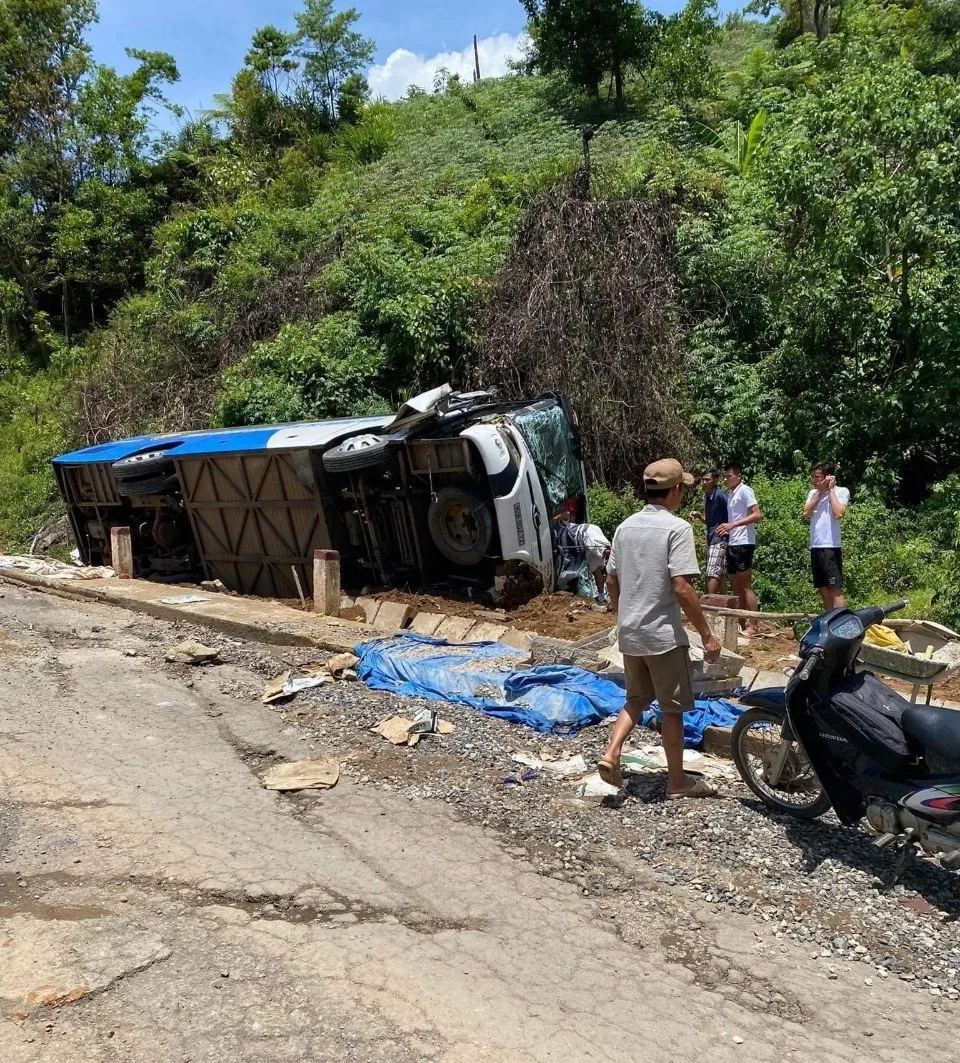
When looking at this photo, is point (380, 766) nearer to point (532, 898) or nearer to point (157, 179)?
point (532, 898)

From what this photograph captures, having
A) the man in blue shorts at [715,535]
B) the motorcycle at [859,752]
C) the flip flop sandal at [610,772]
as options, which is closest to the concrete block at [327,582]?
the man in blue shorts at [715,535]

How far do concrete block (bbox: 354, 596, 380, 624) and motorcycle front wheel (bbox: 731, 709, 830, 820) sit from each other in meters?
5.90

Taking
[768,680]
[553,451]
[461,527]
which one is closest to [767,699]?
[768,680]

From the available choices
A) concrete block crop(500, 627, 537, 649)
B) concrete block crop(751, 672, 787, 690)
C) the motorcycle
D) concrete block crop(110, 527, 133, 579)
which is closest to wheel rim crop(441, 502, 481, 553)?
concrete block crop(500, 627, 537, 649)

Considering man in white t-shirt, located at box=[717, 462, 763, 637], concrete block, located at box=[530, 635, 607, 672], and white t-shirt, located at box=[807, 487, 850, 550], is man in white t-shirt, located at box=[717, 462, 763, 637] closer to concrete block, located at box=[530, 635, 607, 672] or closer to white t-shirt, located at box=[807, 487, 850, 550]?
white t-shirt, located at box=[807, 487, 850, 550]

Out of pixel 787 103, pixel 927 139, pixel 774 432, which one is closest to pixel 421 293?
pixel 774 432

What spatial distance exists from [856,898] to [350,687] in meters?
4.26

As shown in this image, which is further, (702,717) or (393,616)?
(393,616)

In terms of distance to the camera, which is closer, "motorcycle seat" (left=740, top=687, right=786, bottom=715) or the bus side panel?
"motorcycle seat" (left=740, top=687, right=786, bottom=715)

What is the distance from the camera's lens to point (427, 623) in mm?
9938

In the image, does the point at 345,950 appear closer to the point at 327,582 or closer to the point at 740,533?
the point at 740,533

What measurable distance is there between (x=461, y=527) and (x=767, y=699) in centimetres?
567

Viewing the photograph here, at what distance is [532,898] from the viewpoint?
4.13 metres

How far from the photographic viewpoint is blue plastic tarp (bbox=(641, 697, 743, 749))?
5914 mm
